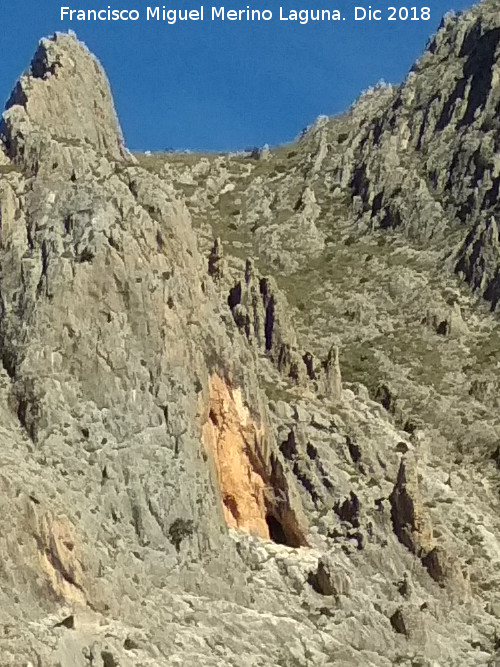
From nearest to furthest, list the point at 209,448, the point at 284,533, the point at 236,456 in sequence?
the point at 209,448, the point at 236,456, the point at 284,533

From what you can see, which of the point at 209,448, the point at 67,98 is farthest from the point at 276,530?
the point at 67,98

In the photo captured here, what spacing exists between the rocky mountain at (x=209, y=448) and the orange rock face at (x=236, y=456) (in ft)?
0.31

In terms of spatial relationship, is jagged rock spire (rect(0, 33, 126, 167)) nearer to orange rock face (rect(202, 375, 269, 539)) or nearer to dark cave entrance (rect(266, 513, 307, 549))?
orange rock face (rect(202, 375, 269, 539))

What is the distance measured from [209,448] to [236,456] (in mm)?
1956

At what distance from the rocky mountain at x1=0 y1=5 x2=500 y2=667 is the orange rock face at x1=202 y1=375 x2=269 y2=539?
0.09m

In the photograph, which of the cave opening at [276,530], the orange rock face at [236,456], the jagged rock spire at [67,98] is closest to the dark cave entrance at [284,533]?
the cave opening at [276,530]

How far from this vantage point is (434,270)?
3246 inches

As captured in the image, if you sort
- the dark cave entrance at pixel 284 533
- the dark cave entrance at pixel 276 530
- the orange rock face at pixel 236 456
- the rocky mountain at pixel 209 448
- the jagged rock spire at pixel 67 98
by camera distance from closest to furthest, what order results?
1. the rocky mountain at pixel 209 448
2. the orange rock face at pixel 236 456
3. the dark cave entrance at pixel 284 533
4. the dark cave entrance at pixel 276 530
5. the jagged rock spire at pixel 67 98

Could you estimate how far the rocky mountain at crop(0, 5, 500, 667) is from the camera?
4066 cm

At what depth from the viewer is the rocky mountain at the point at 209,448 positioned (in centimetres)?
4066

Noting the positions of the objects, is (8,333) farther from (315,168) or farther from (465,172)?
(315,168)

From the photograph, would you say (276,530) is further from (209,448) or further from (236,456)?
(209,448)

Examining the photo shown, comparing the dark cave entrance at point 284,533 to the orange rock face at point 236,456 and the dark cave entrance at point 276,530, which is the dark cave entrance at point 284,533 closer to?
the dark cave entrance at point 276,530

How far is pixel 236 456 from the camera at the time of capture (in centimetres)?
5172
